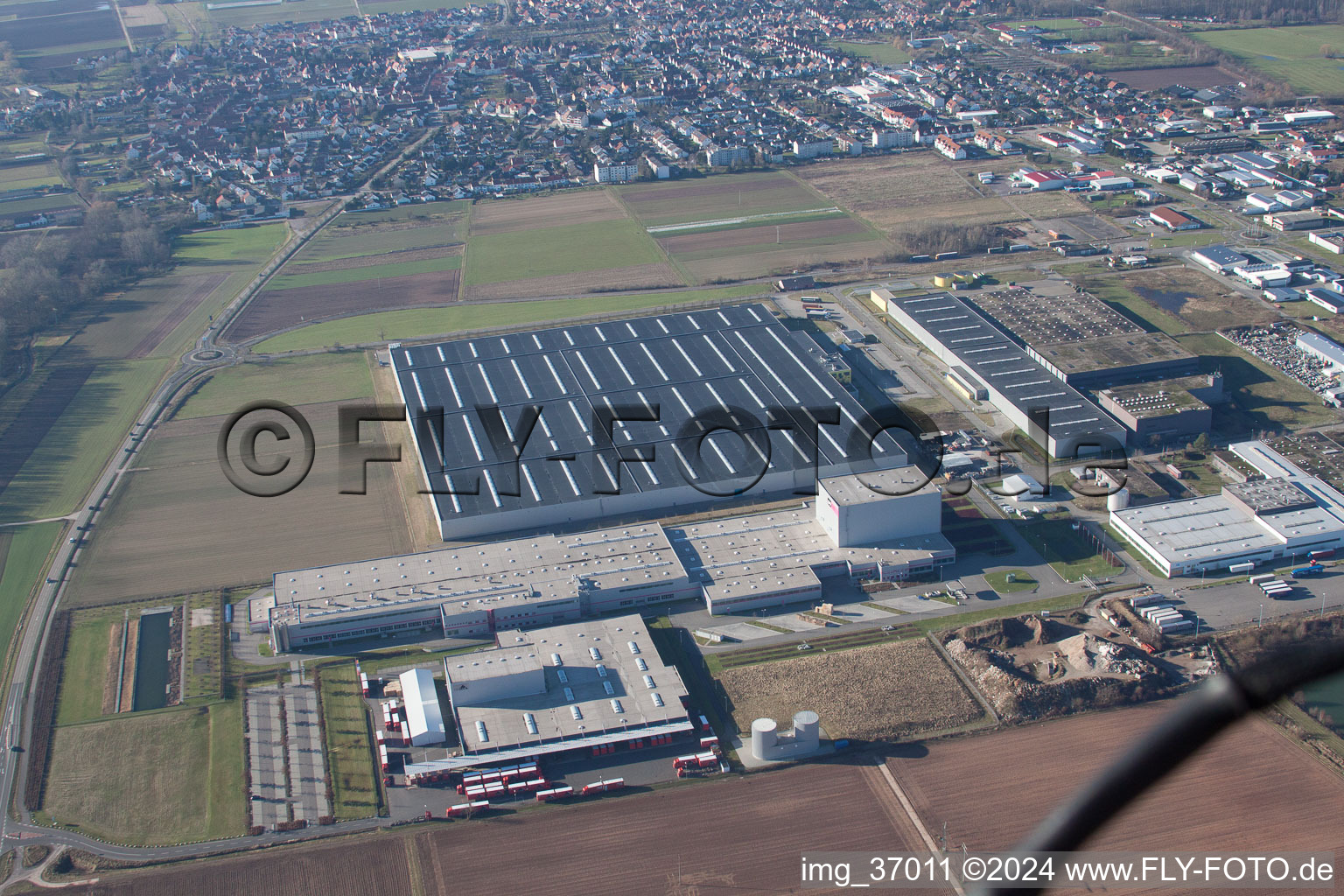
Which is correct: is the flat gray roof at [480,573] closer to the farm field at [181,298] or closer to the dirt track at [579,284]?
the farm field at [181,298]

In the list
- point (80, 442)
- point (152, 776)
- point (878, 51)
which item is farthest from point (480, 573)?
point (878, 51)

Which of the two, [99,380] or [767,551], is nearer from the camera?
[767,551]

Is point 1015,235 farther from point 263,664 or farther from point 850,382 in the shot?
point 263,664

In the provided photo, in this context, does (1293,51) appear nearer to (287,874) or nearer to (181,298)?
(181,298)

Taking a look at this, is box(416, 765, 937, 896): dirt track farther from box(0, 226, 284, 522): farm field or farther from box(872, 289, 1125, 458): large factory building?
box(0, 226, 284, 522): farm field

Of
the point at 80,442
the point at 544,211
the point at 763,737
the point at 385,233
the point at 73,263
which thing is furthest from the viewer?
the point at 544,211
